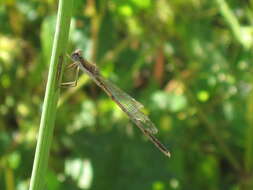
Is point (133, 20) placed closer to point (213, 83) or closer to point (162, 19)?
point (162, 19)

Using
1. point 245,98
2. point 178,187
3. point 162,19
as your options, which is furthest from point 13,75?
point 245,98

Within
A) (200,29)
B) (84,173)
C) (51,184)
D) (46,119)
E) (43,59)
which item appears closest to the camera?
(46,119)

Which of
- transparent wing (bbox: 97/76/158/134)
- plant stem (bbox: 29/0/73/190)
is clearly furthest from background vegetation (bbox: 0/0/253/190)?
plant stem (bbox: 29/0/73/190)

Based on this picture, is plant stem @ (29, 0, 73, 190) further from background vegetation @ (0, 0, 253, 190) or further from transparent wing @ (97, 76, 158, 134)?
background vegetation @ (0, 0, 253, 190)

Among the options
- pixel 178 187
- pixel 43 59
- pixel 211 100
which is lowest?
pixel 178 187

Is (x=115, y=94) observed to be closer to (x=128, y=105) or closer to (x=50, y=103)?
(x=128, y=105)

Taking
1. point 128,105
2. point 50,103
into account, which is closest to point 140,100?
point 128,105
